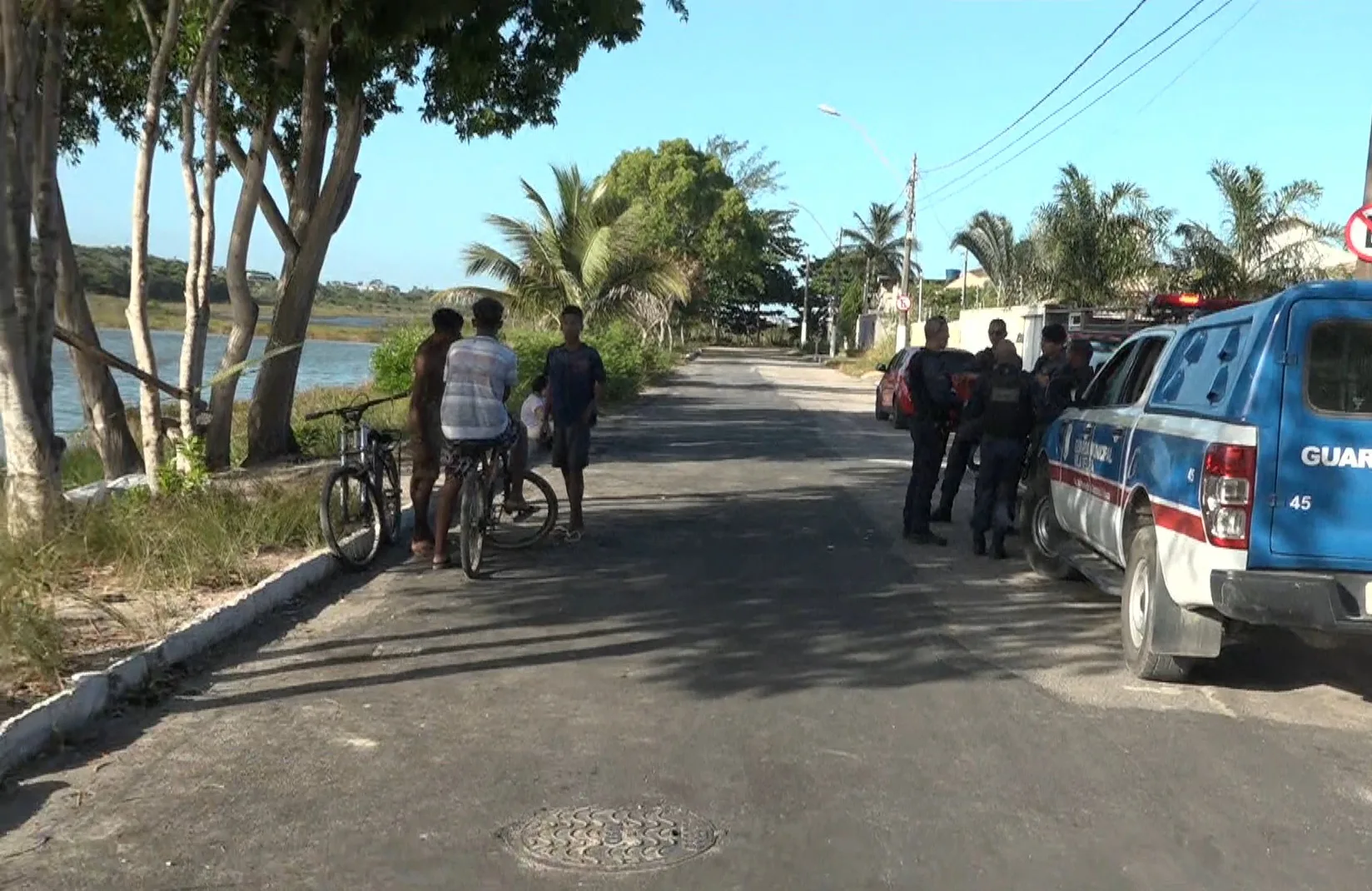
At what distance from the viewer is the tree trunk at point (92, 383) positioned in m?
12.5

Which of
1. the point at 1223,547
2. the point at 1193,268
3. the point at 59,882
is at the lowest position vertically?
the point at 59,882

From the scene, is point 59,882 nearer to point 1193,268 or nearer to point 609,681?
point 609,681

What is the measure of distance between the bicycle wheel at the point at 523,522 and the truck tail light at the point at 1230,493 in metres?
5.21

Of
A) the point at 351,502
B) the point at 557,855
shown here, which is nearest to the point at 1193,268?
the point at 351,502

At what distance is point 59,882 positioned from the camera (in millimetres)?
4164

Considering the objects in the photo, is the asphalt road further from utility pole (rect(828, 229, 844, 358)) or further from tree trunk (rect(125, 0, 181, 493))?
utility pole (rect(828, 229, 844, 358))

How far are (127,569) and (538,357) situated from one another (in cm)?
1716

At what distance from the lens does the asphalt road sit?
14.4 ft

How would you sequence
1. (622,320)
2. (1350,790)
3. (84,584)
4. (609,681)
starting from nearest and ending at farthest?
(1350,790), (609,681), (84,584), (622,320)

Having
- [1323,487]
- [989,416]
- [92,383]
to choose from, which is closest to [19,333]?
[92,383]

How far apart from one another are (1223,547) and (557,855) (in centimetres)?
319

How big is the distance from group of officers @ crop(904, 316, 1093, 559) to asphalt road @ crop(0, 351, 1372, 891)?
996mm

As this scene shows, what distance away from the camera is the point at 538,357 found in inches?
982

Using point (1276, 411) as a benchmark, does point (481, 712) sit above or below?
below
